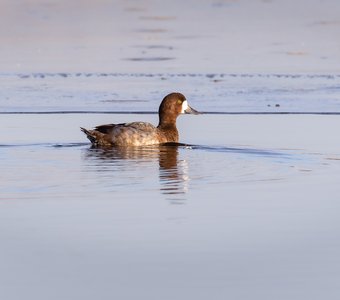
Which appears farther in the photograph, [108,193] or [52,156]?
[52,156]

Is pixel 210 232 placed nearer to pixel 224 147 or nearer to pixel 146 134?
pixel 224 147

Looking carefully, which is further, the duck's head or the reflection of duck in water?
the duck's head

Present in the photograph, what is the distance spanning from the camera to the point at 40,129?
13.8 metres

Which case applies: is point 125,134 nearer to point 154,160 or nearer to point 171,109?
point 171,109

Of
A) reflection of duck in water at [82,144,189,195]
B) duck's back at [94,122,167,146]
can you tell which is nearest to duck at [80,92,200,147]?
duck's back at [94,122,167,146]

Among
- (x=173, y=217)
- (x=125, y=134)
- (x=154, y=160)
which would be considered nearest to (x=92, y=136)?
(x=125, y=134)

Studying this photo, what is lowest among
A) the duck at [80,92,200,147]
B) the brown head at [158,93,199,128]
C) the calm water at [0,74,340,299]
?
the calm water at [0,74,340,299]

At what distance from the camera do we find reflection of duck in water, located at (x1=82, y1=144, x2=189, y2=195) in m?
9.72

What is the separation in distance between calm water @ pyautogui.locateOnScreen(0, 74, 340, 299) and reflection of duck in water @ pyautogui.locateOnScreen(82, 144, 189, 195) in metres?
0.02

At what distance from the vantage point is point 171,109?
1403 centimetres

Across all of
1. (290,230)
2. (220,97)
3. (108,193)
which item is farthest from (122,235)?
(220,97)

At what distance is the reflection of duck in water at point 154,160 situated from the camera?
9719mm

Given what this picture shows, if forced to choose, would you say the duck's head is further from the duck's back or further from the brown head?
the duck's back

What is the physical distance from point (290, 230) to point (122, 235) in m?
1.04
